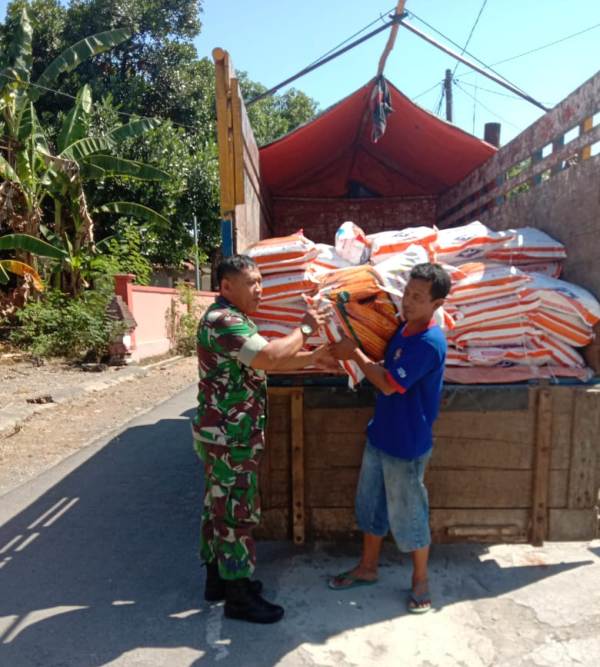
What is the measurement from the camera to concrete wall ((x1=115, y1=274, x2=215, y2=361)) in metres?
10.8

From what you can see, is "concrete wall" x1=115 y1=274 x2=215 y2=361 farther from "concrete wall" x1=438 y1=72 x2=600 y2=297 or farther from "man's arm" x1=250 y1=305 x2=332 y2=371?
"man's arm" x1=250 y1=305 x2=332 y2=371

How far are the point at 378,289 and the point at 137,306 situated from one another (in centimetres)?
962

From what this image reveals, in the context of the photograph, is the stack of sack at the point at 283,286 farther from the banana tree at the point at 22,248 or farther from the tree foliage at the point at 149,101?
the tree foliage at the point at 149,101

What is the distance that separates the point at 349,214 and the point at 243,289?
355 cm

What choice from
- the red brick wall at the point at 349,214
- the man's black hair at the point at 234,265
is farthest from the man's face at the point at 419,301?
the red brick wall at the point at 349,214

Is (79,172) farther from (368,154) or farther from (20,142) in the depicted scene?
(368,154)

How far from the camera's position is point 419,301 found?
2.17 metres

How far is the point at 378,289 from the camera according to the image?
240 centimetres

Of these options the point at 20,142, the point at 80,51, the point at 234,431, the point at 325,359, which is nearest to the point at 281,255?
the point at 325,359

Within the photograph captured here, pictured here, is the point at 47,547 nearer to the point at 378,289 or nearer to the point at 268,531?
the point at 268,531

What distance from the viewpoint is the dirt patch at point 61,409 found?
4824 millimetres

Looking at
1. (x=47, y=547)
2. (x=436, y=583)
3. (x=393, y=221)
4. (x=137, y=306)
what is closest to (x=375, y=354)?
(x=436, y=583)

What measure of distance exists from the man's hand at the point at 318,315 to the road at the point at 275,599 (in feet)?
4.17

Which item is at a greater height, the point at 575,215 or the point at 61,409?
the point at 575,215
